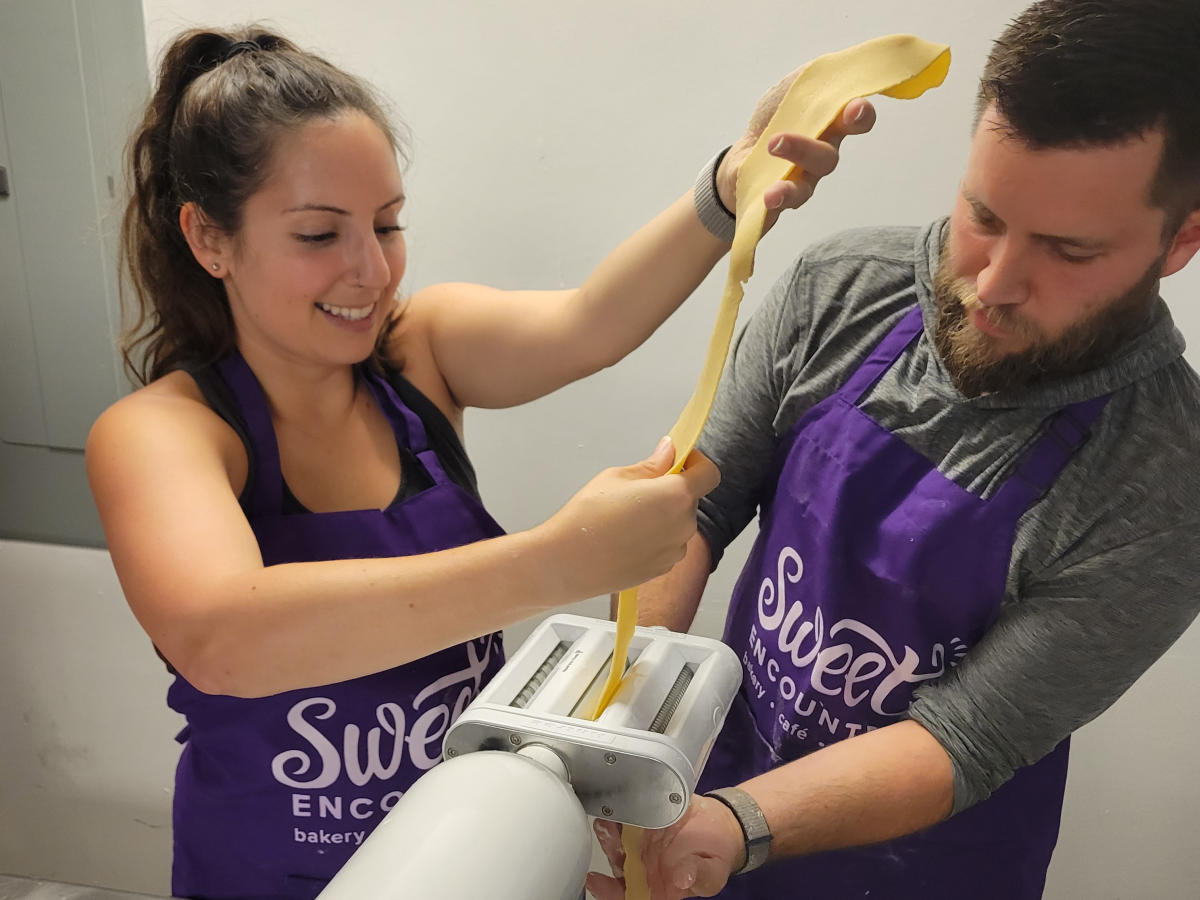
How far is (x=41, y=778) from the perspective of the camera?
6.58 feet

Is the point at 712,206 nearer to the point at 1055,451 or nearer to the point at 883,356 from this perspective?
the point at 883,356

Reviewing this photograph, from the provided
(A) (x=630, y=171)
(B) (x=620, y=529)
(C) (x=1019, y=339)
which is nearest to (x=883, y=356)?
(C) (x=1019, y=339)

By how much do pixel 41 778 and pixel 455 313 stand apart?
62.8 inches

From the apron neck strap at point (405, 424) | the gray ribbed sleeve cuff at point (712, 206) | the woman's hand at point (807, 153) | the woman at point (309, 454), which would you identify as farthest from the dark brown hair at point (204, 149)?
the woman's hand at point (807, 153)

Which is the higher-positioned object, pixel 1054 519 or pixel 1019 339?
pixel 1019 339

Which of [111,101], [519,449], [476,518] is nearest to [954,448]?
[476,518]

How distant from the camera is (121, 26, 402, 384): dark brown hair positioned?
2.96ft

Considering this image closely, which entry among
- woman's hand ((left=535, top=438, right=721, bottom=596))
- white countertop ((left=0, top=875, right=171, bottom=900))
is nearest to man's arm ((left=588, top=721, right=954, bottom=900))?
woman's hand ((left=535, top=438, right=721, bottom=596))

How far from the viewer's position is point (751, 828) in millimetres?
855

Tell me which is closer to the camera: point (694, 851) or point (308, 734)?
point (694, 851)

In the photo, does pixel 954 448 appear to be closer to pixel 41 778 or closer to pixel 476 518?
pixel 476 518

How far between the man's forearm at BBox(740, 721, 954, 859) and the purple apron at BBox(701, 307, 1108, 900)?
0.24 feet

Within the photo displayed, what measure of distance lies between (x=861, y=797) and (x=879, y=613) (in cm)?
17

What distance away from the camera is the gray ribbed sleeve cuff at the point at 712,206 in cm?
93
